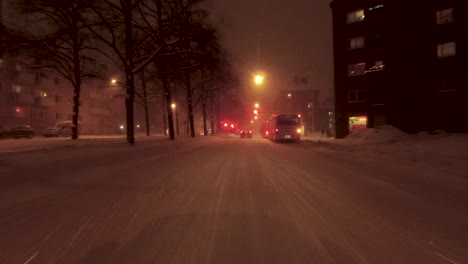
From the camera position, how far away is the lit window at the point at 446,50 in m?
30.1

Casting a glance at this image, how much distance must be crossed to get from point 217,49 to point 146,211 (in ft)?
57.1

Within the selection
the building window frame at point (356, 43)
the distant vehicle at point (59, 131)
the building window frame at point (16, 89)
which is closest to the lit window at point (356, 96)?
the building window frame at point (356, 43)

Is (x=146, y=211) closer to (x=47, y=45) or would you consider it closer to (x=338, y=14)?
(x=47, y=45)

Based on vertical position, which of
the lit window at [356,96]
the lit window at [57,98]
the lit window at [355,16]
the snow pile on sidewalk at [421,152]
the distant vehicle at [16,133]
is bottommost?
→ the snow pile on sidewalk at [421,152]

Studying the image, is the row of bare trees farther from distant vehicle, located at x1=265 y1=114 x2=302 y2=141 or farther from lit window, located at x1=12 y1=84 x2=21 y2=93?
lit window, located at x1=12 y1=84 x2=21 y2=93

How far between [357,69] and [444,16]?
9.52 m

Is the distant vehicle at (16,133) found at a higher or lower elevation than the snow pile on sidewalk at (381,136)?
higher

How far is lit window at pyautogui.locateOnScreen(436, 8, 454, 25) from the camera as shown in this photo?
98.8 feet

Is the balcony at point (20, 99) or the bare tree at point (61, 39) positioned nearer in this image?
the bare tree at point (61, 39)

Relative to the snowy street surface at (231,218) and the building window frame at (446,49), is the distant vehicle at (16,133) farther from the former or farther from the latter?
the building window frame at (446,49)

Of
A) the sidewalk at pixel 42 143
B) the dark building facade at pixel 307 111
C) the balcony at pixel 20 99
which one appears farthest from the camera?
the dark building facade at pixel 307 111

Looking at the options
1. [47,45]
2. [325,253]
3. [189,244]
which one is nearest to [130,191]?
[189,244]

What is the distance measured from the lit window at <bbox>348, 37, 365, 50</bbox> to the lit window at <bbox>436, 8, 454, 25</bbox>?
7669mm

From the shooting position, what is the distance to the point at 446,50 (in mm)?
30484
